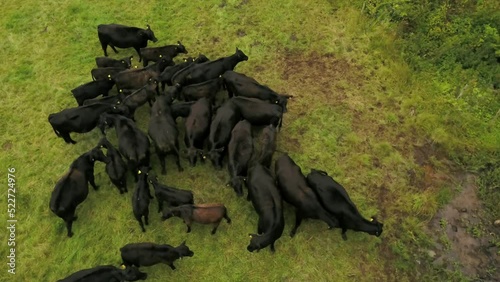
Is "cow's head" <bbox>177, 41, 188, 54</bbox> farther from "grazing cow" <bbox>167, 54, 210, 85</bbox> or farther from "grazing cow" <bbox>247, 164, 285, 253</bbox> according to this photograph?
"grazing cow" <bbox>247, 164, 285, 253</bbox>

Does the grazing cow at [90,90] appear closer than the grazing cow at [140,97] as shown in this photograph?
No

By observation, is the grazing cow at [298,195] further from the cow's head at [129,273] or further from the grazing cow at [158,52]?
the grazing cow at [158,52]

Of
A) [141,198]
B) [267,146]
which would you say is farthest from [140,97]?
[267,146]

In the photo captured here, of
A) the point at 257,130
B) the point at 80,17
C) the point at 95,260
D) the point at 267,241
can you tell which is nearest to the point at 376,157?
the point at 257,130

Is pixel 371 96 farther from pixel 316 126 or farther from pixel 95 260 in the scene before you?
pixel 95 260

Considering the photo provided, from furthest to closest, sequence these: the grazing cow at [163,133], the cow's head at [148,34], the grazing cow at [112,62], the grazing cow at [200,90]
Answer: the cow's head at [148,34]
the grazing cow at [112,62]
the grazing cow at [200,90]
the grazing cow at [163,133]

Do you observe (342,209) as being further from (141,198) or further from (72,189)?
(72,189)

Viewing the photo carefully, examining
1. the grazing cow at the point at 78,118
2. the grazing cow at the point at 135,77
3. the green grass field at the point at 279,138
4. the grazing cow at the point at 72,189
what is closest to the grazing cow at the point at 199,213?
the green grass field at the point at 279,138

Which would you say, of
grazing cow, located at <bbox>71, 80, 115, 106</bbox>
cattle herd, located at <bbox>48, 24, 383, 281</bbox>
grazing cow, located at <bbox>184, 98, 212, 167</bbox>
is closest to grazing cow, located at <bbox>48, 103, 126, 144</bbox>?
cattle herd, located at <bbox>48, 24, 383, 281</bbox>
